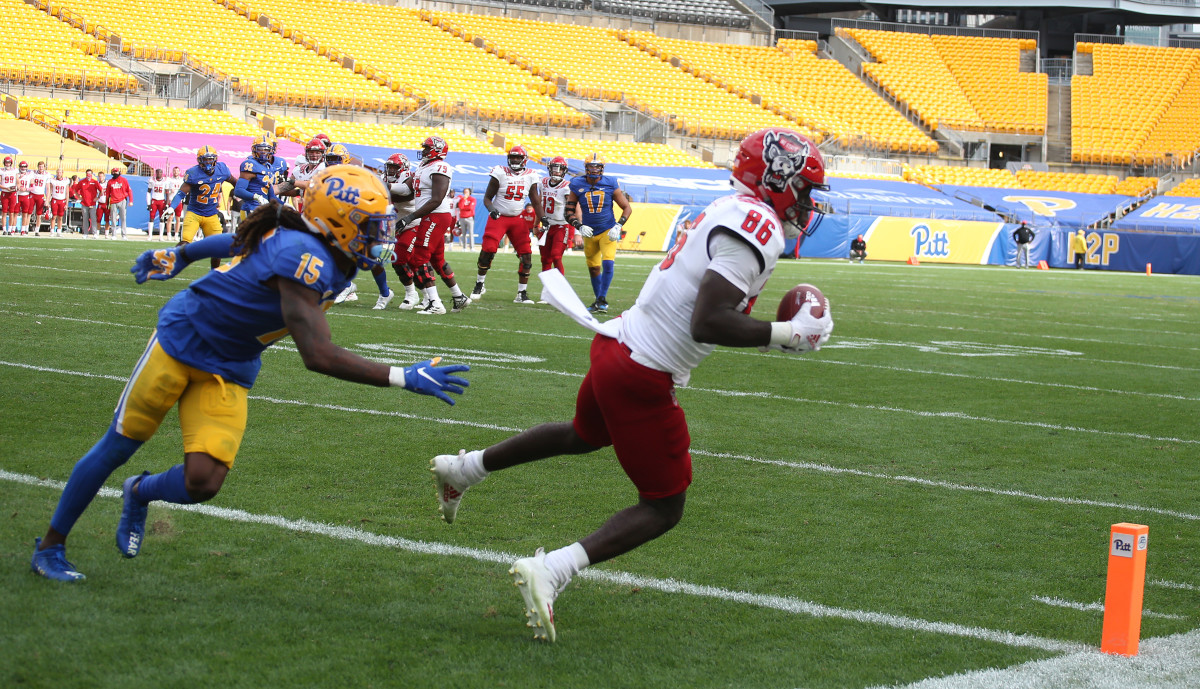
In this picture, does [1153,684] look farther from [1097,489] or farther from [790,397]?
[790,397]

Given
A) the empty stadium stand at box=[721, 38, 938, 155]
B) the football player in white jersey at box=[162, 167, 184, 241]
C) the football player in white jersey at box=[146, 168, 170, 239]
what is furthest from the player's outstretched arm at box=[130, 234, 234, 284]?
the empty stadium stand at box=[721, 38, 938, 155]

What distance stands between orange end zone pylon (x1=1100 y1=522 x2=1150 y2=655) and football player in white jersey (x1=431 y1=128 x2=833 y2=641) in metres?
1.09

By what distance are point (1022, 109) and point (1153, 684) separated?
51259 millimetres

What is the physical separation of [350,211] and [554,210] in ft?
40.2

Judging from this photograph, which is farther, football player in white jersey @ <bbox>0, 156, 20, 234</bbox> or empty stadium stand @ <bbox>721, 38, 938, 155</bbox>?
empty stadium stand @ <bbox>721, 38, 938, 155</bbox>

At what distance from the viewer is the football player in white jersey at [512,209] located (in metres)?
15.8

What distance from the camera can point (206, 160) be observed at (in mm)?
15797

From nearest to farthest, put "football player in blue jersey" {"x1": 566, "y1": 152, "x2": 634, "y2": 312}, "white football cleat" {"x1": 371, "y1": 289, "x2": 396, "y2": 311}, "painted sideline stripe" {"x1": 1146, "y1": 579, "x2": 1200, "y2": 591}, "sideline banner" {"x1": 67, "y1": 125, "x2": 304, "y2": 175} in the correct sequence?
"painted sideline stripe" {"x1": 1146, "y1": 579, "x2": 1200, "y2": 591}
"white football cleat" {"x1": 371, "y1": 289, "x2": 396, "y2": 311}
"football player in blue jersey" {"x1": 566, "y1": 152, "x2": 634, "y2": 312}
"sideline banner" {"x1": 67, "y1": 125, "x2": 304, "y2": 175}

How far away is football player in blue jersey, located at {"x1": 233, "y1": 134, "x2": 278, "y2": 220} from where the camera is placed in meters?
15.8

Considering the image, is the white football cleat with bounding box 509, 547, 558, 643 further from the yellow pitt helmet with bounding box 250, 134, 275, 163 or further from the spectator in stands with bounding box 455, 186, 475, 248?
the spectator in stands with bounding box 455, 186, 475, 248

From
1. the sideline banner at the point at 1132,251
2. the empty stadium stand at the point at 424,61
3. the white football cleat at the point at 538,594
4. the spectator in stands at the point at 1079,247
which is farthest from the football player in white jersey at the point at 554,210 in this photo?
the sideline banner at the point at 1132,251

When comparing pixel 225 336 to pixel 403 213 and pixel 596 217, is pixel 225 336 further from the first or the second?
pixel 596 217

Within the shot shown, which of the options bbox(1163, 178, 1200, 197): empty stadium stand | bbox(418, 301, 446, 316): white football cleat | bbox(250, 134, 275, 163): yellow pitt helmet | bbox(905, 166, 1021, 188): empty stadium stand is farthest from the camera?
bbox(1163, 178, 1200, 197): empty stadium stand

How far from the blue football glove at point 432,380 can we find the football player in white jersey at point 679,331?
0.43m
